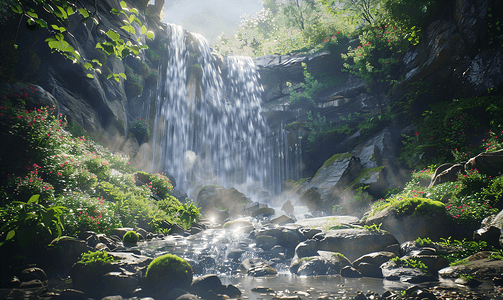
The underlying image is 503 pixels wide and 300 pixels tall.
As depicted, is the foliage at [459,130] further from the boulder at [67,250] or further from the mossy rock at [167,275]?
the boulder at [67,250]

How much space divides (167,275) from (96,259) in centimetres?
143

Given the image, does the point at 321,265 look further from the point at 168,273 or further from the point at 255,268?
the point at 168,273

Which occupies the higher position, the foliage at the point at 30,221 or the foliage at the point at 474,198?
the foliage at the point at 474,198

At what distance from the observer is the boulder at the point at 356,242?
6.54 metres

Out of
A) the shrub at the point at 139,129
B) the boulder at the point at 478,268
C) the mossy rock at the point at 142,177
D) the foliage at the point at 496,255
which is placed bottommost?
the boulder at the point at 478,268

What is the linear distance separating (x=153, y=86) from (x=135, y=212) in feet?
→ 46.7

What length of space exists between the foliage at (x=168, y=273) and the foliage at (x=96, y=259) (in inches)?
32.1

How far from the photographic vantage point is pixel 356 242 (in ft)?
22.0

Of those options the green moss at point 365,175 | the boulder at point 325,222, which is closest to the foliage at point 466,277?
the boulder at point 325,222

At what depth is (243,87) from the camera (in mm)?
26875

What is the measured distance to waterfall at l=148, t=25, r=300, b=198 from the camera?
2150cm

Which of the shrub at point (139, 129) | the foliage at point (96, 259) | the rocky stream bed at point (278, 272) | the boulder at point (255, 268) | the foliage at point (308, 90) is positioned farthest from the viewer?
the foliage at point (308, 90)

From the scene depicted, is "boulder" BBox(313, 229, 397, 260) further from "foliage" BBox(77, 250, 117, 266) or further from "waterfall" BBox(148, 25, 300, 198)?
"waterfall" BBox(148, 25, 300, 198)

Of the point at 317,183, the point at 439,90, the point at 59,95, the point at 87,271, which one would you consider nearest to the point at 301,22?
the point at 439,90
